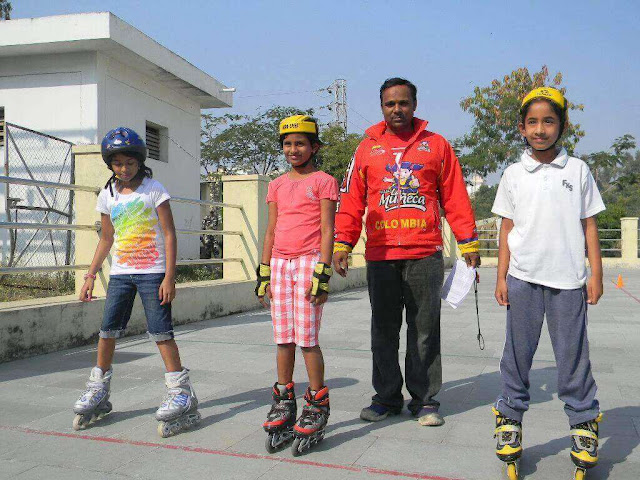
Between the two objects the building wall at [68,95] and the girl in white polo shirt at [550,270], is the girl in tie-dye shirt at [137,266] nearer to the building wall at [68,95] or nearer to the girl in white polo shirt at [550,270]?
the girl in white polo shirt at [550,270]

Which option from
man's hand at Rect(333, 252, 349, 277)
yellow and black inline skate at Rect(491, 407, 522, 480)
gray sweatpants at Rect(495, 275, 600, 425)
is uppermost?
man's hand at Rect(333, 252, 349, 277)

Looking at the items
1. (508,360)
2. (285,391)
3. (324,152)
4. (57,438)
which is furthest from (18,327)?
(324,152)

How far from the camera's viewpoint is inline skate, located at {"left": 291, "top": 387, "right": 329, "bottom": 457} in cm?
336

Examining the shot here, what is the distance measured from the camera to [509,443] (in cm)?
305

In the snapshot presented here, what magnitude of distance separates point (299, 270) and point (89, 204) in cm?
417

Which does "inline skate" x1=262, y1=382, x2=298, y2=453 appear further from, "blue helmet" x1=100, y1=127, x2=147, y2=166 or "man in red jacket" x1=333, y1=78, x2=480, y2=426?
"blue helmet" x1=100, y1=127, x2=147, y2=166

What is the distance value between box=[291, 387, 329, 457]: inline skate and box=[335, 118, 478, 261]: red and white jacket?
0.90 metres

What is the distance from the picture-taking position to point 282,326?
3584 millimetres

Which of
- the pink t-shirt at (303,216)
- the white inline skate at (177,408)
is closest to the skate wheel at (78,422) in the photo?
the white inline skate at (177,408)

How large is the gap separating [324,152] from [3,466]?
30689mm

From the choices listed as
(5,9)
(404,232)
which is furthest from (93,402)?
(5,9)

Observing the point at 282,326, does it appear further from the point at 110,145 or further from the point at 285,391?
the point at 110,145

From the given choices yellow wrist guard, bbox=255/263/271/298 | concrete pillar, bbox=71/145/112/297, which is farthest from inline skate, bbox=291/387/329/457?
concrete pillar, bbox=71/145/112/297

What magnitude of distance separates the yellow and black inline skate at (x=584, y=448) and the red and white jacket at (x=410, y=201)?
1.23 meters
